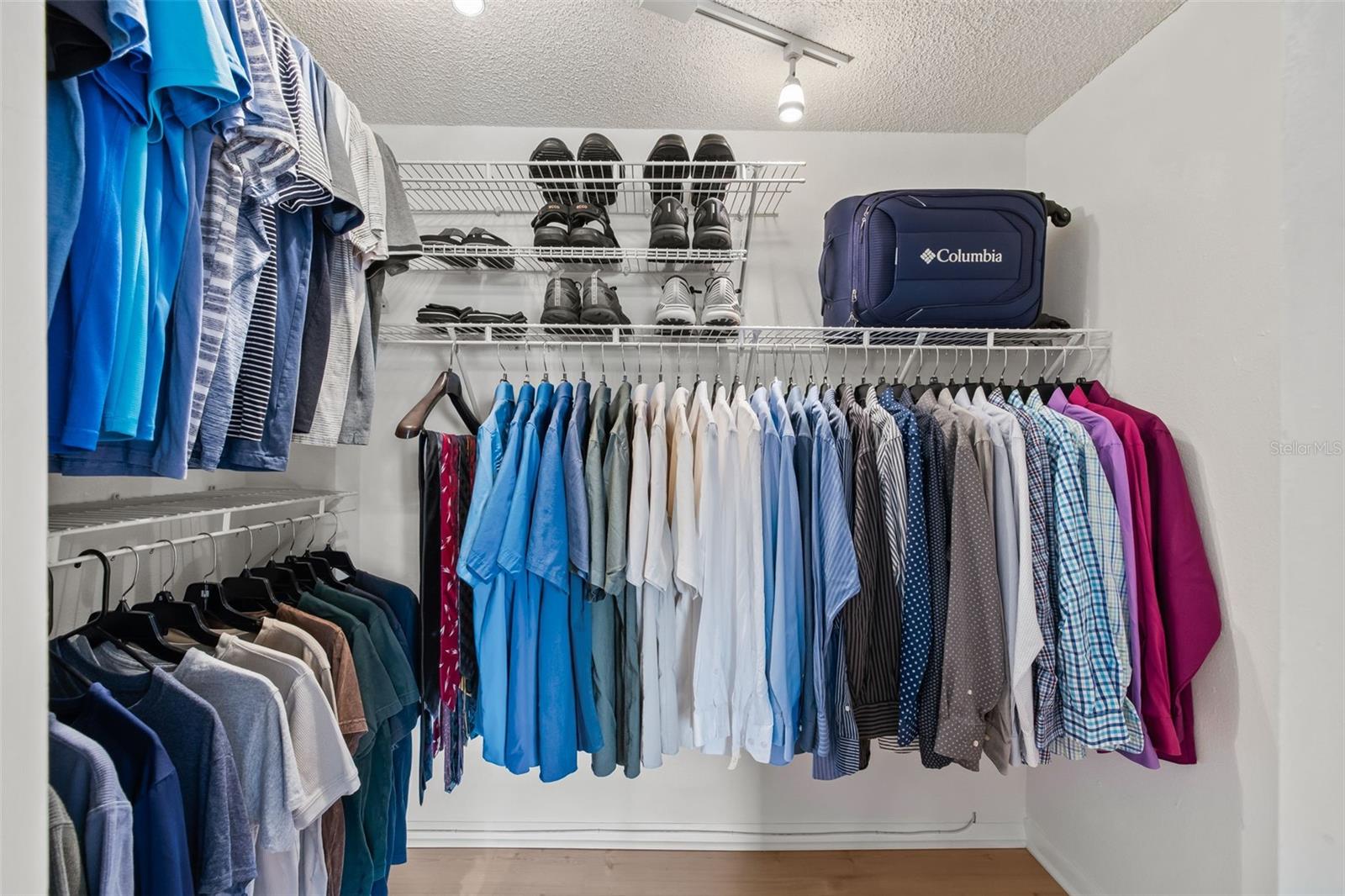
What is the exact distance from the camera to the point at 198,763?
3.13ft

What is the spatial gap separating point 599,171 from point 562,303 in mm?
486

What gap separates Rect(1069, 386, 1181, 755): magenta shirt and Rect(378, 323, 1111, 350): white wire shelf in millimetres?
398

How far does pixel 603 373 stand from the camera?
2.00m

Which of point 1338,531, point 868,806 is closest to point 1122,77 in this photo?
point 1338,531

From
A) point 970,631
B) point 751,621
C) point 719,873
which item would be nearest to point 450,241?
point 751,621

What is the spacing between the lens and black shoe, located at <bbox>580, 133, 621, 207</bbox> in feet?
5.88

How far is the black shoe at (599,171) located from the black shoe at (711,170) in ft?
0.82

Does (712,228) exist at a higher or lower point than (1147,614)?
higher

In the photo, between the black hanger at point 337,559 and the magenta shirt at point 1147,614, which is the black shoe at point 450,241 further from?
the magenta shirt at point 1147,614

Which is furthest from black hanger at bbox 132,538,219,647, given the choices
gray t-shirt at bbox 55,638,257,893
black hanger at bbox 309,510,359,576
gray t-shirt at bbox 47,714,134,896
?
black hanger at bbox 309,510,359,576

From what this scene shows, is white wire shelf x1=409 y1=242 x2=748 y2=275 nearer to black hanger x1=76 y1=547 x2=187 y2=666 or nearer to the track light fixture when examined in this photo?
the track light fixture

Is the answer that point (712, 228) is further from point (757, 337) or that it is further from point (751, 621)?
point (751, 621)

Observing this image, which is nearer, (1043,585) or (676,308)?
(1043,585)

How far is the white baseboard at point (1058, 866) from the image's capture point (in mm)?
1806
